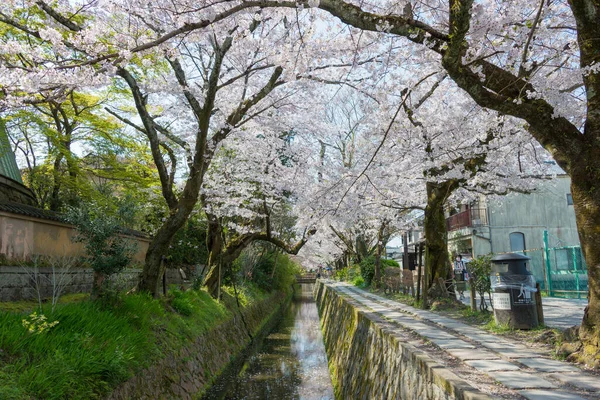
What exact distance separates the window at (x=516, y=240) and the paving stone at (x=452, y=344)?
70.5ft

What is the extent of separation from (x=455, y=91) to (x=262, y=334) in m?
13.3

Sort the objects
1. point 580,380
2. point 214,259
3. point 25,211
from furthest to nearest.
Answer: point 214,259 → point 25,211 → point 580,380

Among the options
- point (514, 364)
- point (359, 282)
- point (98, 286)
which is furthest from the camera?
point (359, 282)

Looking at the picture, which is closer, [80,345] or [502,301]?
[80,345]

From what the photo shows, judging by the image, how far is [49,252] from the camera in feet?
34.7

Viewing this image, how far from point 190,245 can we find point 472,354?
1653cm

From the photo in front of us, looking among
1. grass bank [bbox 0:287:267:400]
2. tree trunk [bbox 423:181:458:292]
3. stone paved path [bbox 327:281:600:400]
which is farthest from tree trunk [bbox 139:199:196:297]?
tree trunk [bbox 423:181:458:292]

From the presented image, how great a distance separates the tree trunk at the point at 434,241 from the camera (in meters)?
11.7

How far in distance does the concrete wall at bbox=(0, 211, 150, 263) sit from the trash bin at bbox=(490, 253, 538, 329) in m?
8.09

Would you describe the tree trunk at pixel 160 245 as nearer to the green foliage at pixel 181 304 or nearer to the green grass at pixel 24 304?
the green foliage at pixel 181 304

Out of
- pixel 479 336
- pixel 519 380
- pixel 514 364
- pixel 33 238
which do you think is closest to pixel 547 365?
pixel 514 364

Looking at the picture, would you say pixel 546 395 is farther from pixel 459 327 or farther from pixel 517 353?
pixel 459 327

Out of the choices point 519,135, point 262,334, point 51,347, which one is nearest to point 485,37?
point 519,135

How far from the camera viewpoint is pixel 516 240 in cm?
2567
